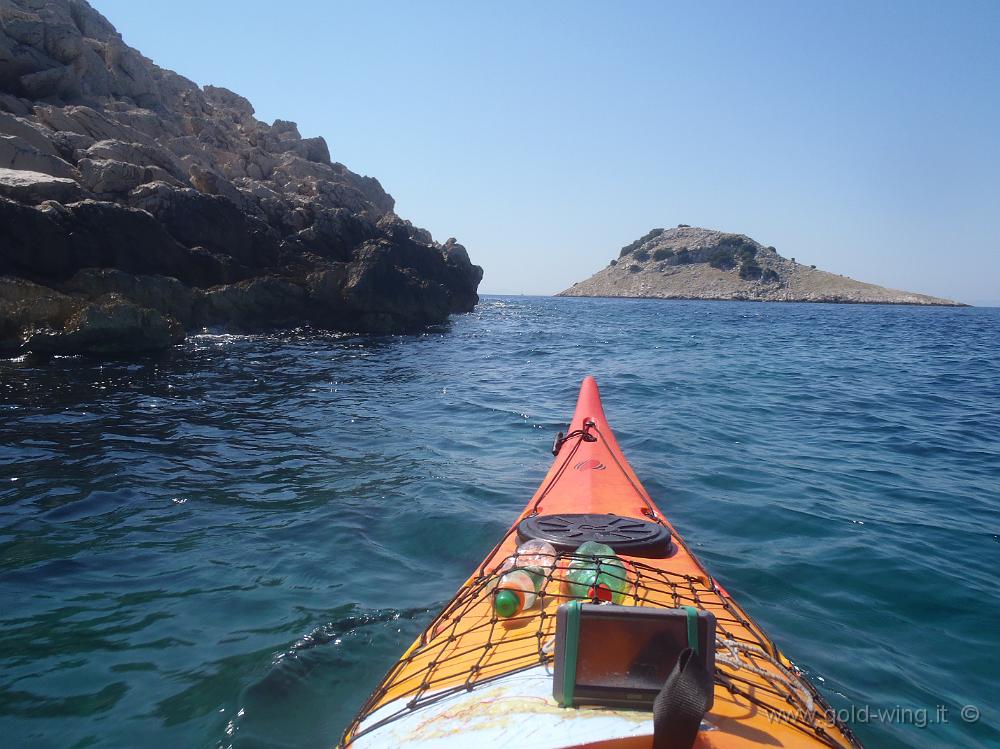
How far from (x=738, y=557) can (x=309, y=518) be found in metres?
3.55

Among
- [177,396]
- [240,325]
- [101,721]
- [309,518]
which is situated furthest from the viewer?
[240,325]

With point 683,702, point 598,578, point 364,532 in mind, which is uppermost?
point 683,702

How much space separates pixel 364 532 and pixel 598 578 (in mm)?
3039

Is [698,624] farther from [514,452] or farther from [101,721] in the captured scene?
[514,452]

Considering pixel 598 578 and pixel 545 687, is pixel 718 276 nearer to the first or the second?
pixel 598 578

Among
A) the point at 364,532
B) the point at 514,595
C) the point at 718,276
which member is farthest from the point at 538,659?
the point at 718,276

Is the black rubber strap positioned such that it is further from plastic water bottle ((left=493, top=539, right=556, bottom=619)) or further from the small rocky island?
the small rocky island

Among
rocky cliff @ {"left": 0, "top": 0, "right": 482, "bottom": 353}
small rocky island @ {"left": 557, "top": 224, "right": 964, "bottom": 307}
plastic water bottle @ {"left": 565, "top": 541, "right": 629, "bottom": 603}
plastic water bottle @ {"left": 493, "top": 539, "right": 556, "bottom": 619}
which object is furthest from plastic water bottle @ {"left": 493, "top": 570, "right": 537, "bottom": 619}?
small rocky island @ {"left": 557, "top": 224, "right": 964, "bottom": 307}

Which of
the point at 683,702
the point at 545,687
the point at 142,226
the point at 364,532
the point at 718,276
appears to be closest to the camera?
the point at 683,702

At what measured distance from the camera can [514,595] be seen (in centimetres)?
262

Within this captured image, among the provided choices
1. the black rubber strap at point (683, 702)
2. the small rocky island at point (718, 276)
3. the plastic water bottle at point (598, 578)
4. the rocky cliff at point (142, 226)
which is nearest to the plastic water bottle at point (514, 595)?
the plastic water bottle at point (598, 578)

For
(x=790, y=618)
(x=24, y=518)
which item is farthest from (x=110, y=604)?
(x=790, y=618)

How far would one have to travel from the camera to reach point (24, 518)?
4.93 meters

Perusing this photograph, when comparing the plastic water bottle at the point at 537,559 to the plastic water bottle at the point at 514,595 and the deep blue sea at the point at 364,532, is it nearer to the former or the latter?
the plastic water bottle at the point at 514,595
